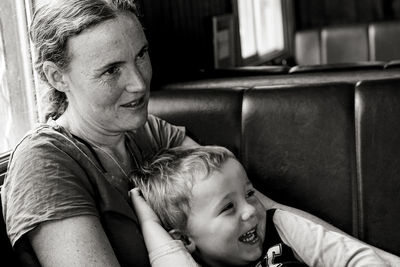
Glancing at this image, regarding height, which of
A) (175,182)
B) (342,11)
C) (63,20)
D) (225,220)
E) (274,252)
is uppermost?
(63,20)

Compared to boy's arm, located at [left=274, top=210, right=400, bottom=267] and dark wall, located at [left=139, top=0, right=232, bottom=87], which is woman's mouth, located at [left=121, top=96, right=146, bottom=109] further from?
dark wall, located at [left=139, top=0, right=232, bottom=87]

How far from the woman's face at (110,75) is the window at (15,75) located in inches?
22.7

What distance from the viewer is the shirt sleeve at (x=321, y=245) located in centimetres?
168

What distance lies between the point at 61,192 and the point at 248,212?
513mm

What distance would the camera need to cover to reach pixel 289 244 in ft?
5.87

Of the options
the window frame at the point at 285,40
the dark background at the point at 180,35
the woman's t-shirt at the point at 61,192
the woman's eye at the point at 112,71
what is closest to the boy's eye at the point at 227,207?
the woman's t-shirt at the point at 61,192

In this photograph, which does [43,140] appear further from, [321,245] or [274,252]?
[321,245]

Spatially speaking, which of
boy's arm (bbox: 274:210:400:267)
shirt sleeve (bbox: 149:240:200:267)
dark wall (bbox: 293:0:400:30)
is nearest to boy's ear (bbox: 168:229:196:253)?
shirt sleeve (bbox: 149:240:200:267)

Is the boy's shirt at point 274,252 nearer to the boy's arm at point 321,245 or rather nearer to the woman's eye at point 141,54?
the boy's arm at point 321,245

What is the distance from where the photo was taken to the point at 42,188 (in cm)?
149

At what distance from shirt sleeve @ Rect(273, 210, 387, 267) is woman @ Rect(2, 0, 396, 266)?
451 mm

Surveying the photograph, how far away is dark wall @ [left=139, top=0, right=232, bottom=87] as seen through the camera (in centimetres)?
318

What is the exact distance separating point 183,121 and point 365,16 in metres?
4.41

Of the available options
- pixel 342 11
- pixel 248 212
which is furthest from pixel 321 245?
pixel 342 11
